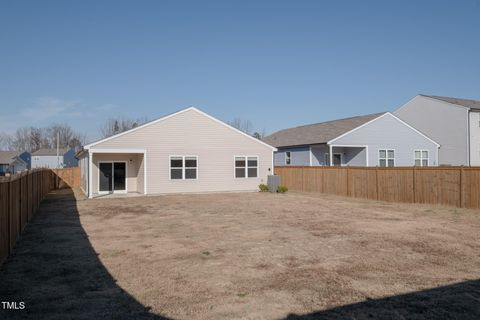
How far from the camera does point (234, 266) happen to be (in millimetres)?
7059

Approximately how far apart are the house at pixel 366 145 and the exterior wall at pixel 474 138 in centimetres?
359

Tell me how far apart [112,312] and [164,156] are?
18.6 m

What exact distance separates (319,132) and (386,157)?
17.5 ft

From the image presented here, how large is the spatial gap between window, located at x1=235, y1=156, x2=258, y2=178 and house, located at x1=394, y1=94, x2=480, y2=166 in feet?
60.2

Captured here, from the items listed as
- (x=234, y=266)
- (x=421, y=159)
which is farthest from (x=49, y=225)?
(x=421, y=159)

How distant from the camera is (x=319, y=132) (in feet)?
99.4

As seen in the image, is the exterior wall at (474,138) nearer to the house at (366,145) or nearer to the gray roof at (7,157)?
the house at (366,145)

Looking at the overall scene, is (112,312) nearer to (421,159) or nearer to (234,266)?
(234,266)

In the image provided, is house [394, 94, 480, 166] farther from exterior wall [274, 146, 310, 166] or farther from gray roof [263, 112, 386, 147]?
exterior wall [274, 146, 310, 166]

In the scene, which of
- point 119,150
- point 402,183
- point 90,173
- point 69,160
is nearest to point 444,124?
point 402,183

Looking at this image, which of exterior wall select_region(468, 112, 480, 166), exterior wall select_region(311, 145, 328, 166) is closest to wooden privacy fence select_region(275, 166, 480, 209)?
exterior wall select_region(311, 145, 328, 166)

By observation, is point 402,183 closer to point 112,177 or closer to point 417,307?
point 417,307

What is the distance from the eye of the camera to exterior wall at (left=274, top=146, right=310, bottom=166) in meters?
29.2

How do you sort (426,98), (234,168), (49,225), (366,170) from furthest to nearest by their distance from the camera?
(426,98) → (234,168) → (366,170) → (49,225)
